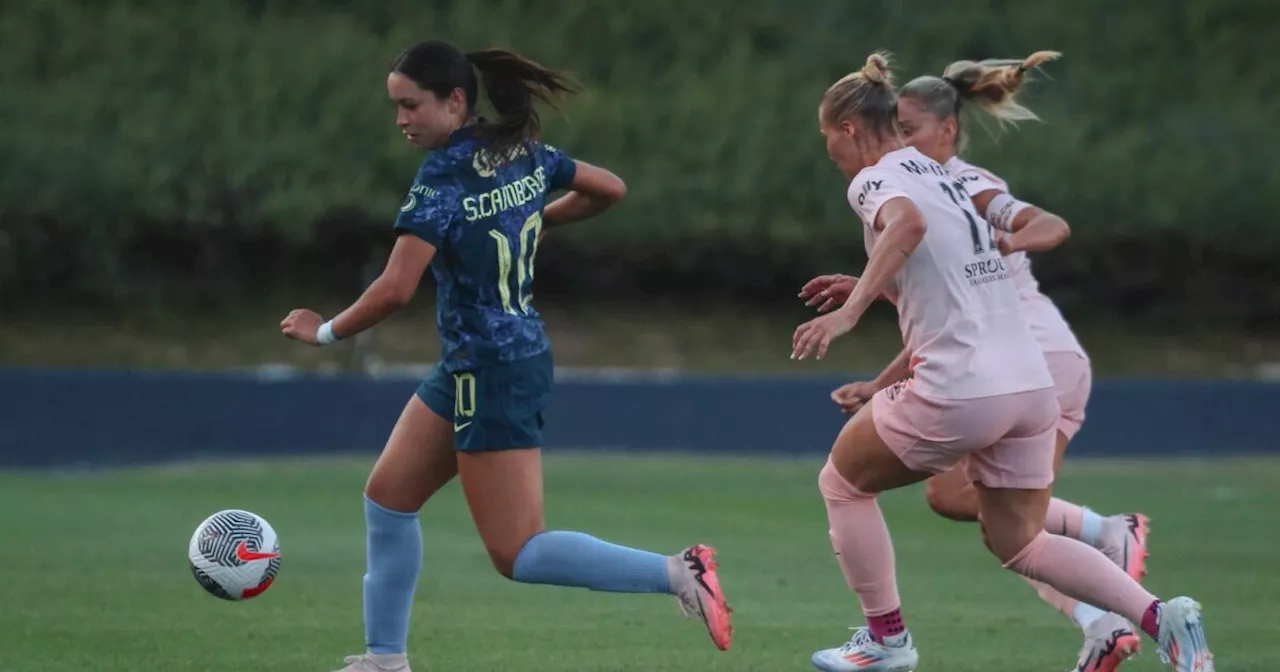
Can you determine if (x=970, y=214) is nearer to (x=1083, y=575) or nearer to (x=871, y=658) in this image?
(x=1083, y=575)

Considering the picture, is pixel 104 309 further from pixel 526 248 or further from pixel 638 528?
pixel 526 248

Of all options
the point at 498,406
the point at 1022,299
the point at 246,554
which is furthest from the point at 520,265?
the point at 1022,299

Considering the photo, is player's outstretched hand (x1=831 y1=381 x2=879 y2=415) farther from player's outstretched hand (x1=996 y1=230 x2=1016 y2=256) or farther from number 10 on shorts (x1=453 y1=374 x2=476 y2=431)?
number 10 on shorts (x1=453 y1=374 x2=476 y2=431)

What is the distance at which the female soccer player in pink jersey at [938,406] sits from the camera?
542cm

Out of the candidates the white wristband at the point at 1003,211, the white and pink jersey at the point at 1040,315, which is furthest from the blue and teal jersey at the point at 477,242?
the white and pink jersey at the point at 1040,315

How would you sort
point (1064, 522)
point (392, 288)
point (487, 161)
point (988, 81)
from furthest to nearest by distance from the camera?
point (1064, 522) < point (988, 81) < point (487, 161) < point (392, 288)

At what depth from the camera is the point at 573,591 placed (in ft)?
29.3

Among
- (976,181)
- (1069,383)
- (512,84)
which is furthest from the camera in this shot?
(1069,383)

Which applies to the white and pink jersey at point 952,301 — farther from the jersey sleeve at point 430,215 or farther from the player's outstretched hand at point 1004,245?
the jersey sleeve at point 430,215

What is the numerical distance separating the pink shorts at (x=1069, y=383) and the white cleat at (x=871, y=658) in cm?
139

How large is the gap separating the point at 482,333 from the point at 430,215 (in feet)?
1.39

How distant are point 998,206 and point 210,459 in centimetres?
1209

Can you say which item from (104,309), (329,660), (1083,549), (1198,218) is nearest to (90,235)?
(104,309)

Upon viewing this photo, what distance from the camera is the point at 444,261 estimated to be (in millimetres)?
5551
